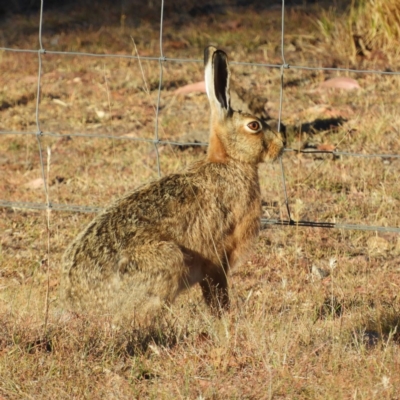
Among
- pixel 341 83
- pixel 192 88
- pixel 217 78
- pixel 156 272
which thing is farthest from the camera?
pixel 192 88

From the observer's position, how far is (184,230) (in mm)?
5191

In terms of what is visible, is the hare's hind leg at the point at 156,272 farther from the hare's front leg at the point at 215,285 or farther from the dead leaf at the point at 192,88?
the dead leaf at the point at 192,88

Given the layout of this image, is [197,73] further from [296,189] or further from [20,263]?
[20,263]

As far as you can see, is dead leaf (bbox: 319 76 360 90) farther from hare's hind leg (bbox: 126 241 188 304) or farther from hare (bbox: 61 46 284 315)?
hare's hind leg (bbox: 126 241 188 304)

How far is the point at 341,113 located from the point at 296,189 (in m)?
2.03

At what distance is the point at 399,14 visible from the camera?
9.87m

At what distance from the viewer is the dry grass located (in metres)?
3.88

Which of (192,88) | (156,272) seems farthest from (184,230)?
(192,88)

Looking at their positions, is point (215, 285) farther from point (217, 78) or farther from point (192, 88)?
point (192, 88)

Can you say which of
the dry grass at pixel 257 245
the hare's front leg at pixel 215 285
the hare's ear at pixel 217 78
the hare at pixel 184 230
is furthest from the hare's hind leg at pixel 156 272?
the hare's ear at pixel 217 78

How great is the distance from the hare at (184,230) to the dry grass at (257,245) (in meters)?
0.18

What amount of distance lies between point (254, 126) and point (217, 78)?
416 mm

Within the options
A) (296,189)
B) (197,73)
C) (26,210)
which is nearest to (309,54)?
(197,73)

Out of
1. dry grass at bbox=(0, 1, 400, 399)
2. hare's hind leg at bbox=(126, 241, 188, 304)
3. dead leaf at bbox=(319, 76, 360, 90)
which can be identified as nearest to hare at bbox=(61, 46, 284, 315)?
hare's hind leg at bbox=(126, 241, 188, 304)
